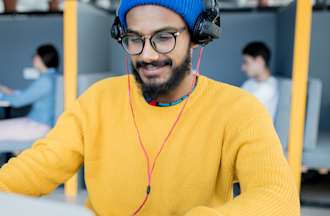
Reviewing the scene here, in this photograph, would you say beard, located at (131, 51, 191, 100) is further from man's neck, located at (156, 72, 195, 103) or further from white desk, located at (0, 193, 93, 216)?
white desk, located at (0, 193, 93, 216)

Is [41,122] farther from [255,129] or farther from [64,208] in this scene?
[64,208]

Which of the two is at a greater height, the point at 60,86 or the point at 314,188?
the point at 60,86

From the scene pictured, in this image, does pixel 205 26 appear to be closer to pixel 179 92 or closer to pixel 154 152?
pixel 179 92

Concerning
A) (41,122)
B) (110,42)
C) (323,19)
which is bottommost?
(41,122)

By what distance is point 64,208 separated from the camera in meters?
0.31

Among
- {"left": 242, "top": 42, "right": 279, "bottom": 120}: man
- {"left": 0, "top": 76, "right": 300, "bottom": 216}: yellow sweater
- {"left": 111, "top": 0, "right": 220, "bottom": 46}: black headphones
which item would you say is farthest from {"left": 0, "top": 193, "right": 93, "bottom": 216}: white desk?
{"left": 242, "top": 42, "right": 279, "bottom": 120}: man

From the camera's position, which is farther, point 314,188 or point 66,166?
point 314,188

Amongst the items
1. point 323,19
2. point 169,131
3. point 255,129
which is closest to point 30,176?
point 169,131

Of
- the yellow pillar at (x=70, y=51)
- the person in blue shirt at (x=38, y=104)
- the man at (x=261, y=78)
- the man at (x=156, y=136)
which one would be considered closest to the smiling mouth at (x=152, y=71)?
the man at (x=156, y=136)

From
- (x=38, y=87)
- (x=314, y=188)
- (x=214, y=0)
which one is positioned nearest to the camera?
(x=214, y=0)

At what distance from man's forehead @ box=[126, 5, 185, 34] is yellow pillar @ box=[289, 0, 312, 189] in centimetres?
137

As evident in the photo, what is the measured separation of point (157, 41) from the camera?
73 cm

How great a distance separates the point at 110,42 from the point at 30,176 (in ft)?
7.40

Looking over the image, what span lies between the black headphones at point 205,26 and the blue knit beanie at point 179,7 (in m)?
0.01
